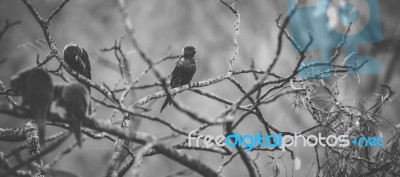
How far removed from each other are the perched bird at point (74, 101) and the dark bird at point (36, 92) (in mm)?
92

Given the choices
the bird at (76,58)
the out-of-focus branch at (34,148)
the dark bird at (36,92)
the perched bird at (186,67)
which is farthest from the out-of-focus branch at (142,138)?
the perched bird at (186,67)

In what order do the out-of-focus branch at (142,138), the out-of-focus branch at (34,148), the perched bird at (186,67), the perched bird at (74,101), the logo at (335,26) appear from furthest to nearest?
the logo at (335,26) → the perched bird at (186,67) → the out-of-focus branch at (34,148) → the perched bird at (74,101) → the out-of-focus branch at (142,138)

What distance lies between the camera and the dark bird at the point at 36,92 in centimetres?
167

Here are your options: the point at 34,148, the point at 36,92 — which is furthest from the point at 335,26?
the point at 36,92

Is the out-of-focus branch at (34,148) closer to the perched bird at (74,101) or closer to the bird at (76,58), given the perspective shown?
the perched bird at (74,101)

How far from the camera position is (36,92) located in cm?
177

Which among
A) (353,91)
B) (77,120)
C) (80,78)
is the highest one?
(353,91)

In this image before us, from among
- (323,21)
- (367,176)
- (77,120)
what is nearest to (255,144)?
(367,176)

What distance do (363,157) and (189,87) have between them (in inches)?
52.0

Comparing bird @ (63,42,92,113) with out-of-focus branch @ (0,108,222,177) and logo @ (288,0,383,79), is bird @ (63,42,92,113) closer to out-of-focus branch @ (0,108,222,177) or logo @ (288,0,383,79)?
out-of-focus branch @ (0,108,222,177)

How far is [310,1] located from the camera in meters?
6.31

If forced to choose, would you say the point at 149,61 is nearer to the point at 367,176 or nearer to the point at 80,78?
the point at 80,78

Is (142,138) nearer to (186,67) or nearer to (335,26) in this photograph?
(186,67)

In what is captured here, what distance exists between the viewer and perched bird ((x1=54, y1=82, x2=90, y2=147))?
1749 mm
